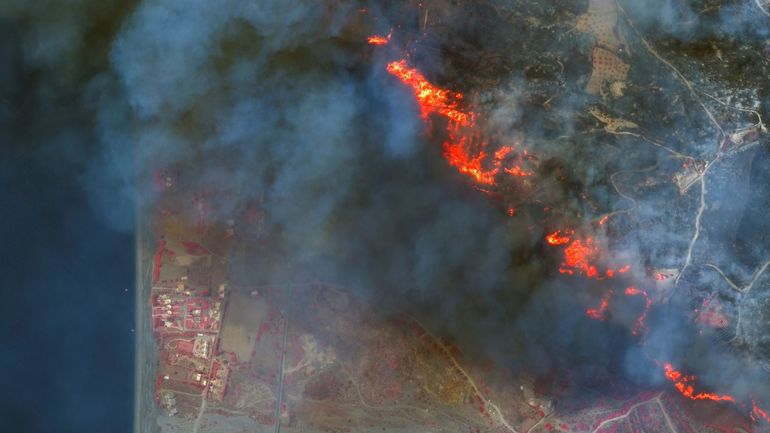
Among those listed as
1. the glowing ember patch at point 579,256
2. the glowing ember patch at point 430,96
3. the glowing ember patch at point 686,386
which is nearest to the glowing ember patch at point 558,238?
the glowing ember patch at point 579,256

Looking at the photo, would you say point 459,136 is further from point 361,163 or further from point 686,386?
point 686,386

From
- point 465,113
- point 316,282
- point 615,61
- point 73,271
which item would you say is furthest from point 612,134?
point 73,271

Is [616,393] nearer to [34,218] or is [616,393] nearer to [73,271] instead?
[73,271]

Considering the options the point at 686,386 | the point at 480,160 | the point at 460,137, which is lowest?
the point at 686,386

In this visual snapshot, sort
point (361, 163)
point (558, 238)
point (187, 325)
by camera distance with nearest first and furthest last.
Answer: point (558, 238) < point (361, 163) < point (187, 325)

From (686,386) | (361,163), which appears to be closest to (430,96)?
(361,163)

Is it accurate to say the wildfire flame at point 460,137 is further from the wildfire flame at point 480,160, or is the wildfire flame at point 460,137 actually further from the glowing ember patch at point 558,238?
the glowing ember patch at point 558,238
